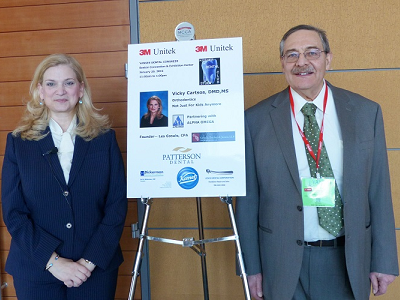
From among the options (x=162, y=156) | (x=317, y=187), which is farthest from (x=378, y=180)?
(x=162, y=156)

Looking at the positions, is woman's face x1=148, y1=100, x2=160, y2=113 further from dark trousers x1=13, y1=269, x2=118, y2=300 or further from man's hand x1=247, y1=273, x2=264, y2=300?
man's hand x1=247, y1=273, x2=264, y2=300

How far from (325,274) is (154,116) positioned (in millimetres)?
1084

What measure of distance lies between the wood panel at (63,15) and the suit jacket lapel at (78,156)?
1183 millimetres

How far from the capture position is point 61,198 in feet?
6.10

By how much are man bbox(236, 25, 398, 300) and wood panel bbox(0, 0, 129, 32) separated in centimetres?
137

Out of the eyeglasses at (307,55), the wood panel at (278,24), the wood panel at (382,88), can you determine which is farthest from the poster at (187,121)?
the wood panel at (382,88)

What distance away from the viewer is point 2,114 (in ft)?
9.66

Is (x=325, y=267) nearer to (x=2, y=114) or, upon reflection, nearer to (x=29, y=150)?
(x=29, y=150)

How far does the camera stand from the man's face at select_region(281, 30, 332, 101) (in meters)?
1.83

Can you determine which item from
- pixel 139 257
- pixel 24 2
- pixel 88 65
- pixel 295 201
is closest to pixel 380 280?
pixel 295 201

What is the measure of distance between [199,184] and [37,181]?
751 millimetres

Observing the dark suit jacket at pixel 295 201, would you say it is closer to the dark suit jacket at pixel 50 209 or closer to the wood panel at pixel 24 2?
the dark suit jacket at pixel 50 209

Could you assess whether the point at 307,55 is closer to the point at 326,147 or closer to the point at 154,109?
the point at 326,147

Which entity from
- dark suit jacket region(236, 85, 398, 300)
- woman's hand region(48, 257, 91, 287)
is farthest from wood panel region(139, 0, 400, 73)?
woman's hand region(48, 257, 91, 287)
